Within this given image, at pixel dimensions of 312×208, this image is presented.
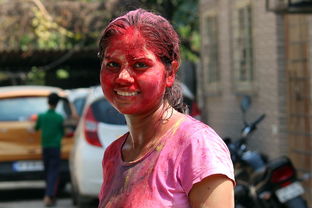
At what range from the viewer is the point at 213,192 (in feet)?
8.24

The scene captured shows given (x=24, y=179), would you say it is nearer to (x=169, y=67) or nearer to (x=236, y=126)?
(x=236, y=126)

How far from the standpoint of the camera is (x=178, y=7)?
20547mm

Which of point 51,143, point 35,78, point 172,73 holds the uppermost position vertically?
point 172,73

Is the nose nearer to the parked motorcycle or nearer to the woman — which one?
the woman

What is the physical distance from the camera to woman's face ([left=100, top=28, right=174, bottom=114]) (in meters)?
2.71

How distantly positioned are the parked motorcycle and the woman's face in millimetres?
5626

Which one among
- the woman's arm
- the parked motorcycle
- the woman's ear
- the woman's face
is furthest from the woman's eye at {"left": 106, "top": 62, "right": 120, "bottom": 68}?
the parked motorcycle

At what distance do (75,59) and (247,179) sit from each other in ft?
63.9

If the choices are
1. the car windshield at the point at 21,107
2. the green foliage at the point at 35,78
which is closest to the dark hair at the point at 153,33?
the car windshield at the point at 21,107

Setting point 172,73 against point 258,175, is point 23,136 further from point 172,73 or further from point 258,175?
point 172,73

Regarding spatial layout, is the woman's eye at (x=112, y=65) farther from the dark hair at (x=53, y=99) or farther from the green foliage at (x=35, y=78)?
the green foliage at (x=35, y=78)

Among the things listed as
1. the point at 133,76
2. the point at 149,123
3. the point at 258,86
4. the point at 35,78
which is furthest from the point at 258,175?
the point at 35,78

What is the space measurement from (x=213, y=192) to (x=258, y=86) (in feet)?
41.6

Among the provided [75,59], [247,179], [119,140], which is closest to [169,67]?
[119,140]
